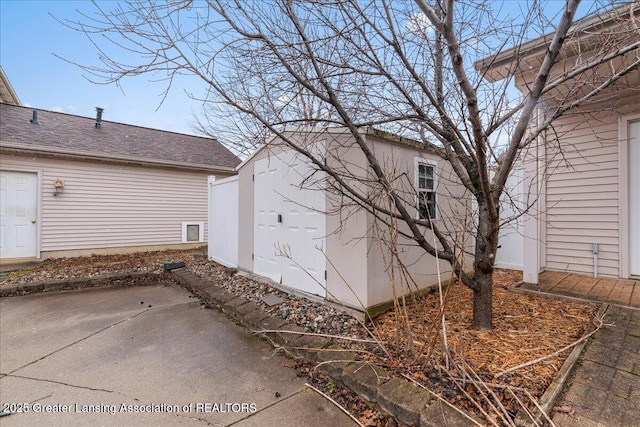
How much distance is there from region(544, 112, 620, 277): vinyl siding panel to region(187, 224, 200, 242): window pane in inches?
367

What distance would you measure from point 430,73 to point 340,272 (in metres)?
2.51

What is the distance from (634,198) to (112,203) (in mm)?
11264

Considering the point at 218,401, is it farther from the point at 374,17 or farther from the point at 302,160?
the point at 374,17

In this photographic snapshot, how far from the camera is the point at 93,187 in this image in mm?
7938

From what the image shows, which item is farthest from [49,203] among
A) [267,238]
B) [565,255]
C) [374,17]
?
[565,255]

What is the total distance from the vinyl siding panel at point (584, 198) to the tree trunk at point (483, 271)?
2.61m

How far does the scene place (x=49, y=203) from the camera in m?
7.32

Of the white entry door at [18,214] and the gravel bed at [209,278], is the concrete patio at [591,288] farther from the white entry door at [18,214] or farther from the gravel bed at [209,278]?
the white entry door at [18,214]

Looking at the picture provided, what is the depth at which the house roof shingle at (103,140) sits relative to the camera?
7.27m

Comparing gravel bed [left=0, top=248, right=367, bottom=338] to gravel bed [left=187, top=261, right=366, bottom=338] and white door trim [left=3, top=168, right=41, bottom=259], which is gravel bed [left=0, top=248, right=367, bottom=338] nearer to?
gravel bed [left=187, top=261, right=366, bottom=338]

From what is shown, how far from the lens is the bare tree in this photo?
234cm

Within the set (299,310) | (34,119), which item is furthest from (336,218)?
(34,119)

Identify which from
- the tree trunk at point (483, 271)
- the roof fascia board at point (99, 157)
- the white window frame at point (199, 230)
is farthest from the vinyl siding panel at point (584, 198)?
the white window frame at point (199, 230)

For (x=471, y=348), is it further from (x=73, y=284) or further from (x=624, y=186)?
(x=73, y=284)
